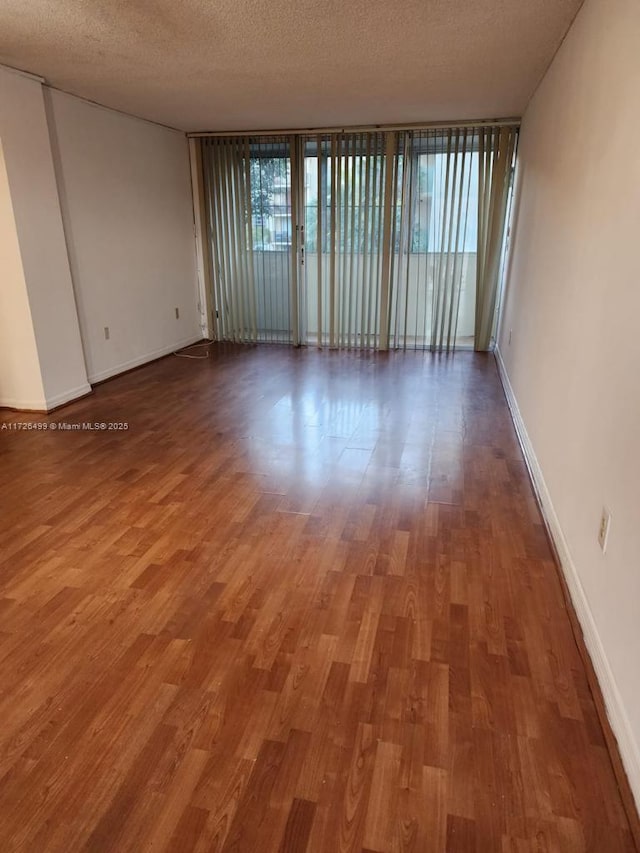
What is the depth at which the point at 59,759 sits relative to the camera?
1.39 m

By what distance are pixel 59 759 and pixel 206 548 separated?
1.01 meters

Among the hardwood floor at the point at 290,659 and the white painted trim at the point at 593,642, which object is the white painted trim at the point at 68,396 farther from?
the white painted trim at the point at 593,642

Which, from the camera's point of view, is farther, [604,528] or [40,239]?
[40,239]

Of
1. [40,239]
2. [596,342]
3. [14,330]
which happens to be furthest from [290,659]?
[40,239]

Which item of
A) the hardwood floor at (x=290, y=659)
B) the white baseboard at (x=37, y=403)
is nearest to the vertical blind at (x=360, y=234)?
the white baseboard at (x=37, y=403)

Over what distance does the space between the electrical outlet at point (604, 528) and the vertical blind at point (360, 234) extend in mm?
4502

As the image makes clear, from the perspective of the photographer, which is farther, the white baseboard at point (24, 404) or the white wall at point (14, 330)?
the white baseboard at point (24, 404)

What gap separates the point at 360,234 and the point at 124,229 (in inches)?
95.2

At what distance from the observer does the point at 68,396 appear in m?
4.28

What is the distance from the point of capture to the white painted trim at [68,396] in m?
4.09

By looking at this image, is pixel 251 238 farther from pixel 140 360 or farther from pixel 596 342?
pixel 596 342

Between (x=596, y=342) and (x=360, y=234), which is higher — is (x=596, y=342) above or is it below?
below

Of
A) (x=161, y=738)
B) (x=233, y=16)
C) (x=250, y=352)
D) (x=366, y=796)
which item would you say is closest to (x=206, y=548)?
(x=161, y=738)

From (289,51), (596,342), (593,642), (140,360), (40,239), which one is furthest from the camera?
(140,360)
